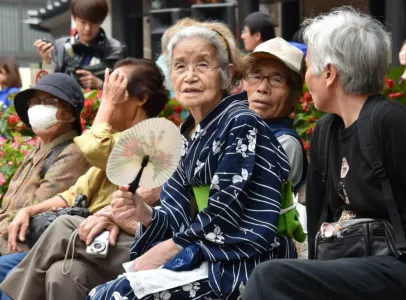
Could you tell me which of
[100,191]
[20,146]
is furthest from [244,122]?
[20,146]

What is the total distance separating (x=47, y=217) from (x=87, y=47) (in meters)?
3.06

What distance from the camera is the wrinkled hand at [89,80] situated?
815 cm

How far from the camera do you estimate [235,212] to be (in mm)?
4594

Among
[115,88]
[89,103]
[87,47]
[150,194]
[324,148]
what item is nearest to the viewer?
[324,148]

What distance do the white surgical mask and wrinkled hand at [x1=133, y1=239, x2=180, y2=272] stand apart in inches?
71.8

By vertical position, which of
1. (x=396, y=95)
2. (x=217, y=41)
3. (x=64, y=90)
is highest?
(x=217, y=41)

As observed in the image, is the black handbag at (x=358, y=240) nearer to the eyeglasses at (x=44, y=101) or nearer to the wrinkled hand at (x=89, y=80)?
the eyeglasses at (x=44, y=101)

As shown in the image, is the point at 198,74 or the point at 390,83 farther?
the point at 390,83

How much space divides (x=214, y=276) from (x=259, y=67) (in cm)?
157

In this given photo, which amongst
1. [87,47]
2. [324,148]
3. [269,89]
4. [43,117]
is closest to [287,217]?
[324,148]

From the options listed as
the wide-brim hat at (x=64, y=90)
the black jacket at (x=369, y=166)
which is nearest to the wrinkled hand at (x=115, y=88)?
the wide-brim hat at (x=64, y=90)

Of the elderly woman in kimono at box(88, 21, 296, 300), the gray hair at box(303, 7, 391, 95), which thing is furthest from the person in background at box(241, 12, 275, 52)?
the gray hair at box(303, 7, 391, 95)

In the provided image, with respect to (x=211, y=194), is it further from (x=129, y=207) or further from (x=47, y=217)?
(x=47, y=217)

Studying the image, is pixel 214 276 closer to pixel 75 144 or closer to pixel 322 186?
pixel 322 186
